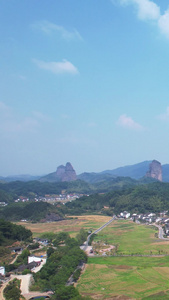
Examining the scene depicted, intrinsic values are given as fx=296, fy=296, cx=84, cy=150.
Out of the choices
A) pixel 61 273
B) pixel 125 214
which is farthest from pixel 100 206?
pixel 61 273

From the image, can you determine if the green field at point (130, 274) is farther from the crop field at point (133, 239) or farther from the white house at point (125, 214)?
the white house at point (125, 214)

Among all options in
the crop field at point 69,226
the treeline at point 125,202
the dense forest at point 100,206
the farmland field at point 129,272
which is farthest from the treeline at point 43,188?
the farmland field at point 129,272

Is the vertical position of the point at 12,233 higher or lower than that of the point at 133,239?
higher

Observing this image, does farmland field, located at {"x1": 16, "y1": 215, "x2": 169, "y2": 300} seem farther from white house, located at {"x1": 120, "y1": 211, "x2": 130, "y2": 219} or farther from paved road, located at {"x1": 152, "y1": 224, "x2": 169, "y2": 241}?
white house, located at {"x1": 120, "y1": 211, "x2": 130, "y2": 219}

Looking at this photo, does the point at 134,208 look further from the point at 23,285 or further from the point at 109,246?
the point at 23,285

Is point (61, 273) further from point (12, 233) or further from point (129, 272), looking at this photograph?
point (12, 233)

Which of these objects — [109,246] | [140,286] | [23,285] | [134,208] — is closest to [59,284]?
[23,285]

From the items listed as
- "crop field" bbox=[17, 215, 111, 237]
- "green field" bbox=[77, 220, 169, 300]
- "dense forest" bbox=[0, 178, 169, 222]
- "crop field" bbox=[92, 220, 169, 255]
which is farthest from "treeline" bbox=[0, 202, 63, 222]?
"green field" bbox=[77, 220, 169, 300]
